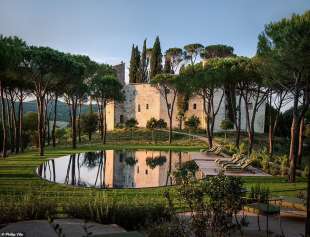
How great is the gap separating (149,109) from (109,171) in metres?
36.7

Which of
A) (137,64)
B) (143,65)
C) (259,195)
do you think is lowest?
(259,195)

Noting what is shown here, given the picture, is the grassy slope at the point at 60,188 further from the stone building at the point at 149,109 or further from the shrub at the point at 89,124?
the stone building at the point at 149,109

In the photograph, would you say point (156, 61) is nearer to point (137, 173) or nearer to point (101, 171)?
point (101, 171)

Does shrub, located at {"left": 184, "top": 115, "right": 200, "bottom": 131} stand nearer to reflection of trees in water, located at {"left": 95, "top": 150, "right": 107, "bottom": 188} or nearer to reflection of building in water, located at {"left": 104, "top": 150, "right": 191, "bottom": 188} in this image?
reflection of trees in water, located at {"left": 95, "top": 150, "right": 107, "bottom": 188}

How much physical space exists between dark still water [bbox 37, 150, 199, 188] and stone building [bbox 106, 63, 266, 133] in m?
29.2

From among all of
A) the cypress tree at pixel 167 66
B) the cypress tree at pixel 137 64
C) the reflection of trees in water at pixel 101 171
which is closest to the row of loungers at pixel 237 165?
the reflection of trees in water at pixel 101 171

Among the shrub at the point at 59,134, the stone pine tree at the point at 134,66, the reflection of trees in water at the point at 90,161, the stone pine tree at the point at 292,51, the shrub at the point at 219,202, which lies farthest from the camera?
the stone pine tree at the point at 134,66

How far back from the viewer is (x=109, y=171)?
57.4 feet

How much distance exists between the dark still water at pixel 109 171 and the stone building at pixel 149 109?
29.2 metres

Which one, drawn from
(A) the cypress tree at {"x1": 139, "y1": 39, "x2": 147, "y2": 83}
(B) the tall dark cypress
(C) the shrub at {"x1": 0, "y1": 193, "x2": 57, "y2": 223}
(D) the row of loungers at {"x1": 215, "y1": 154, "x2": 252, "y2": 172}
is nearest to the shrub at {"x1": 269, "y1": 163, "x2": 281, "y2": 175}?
(D) the row of loungers at {"x1": 215, "y1": 154, "x2": 252, "y2": 172}

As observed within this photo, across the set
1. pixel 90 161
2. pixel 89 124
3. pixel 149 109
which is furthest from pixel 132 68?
pixel 90 161

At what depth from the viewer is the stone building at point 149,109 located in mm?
50219

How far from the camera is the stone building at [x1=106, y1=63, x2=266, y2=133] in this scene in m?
50.2

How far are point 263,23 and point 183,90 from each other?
21735 mm
